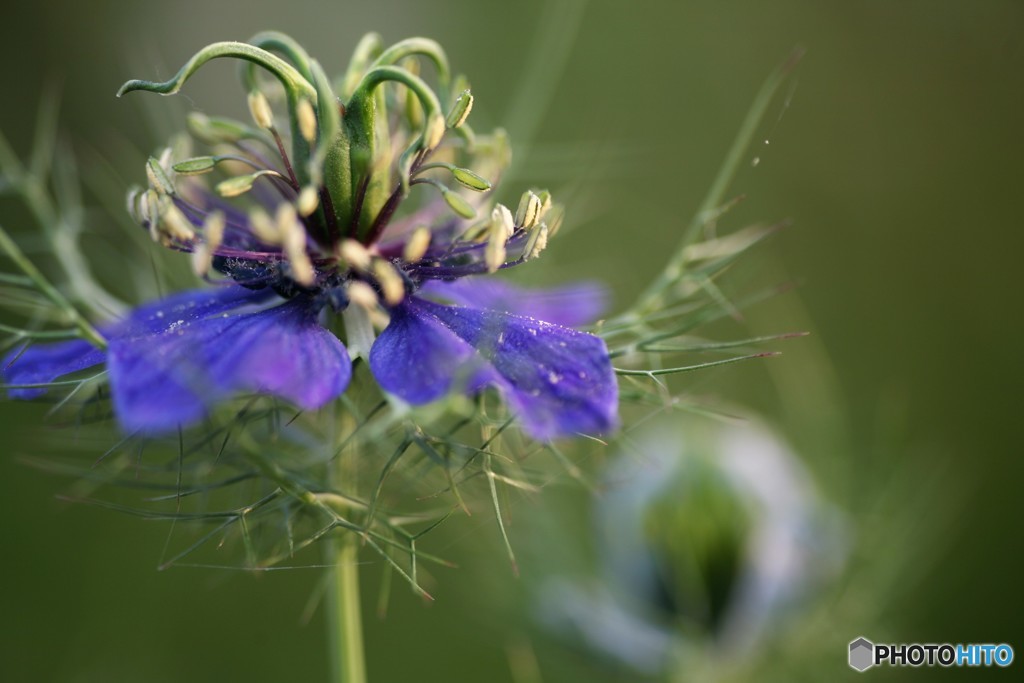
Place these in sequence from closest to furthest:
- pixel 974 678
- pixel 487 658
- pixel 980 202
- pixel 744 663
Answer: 1. pixel 744 663
2. pixel 974 678
3. pixel 487 658
4. pixel 980 202

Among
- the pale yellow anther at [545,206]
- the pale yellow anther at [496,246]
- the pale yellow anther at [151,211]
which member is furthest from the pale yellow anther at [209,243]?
the pale yellow anther at [545,206]

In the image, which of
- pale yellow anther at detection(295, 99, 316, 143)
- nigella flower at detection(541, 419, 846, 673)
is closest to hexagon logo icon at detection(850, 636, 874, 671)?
nigella flower at detection(541, 419, 846, 673)

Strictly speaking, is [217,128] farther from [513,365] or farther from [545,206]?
[513,365]

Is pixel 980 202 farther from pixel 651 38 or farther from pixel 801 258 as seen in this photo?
pixel 651 38

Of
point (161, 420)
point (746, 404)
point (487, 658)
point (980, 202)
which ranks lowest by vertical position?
point (487, 658)

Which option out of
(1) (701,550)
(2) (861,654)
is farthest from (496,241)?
(2) (861,654)

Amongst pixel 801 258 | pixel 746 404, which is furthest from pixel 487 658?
pixel 801 258

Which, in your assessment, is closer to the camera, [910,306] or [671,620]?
[671,620]
